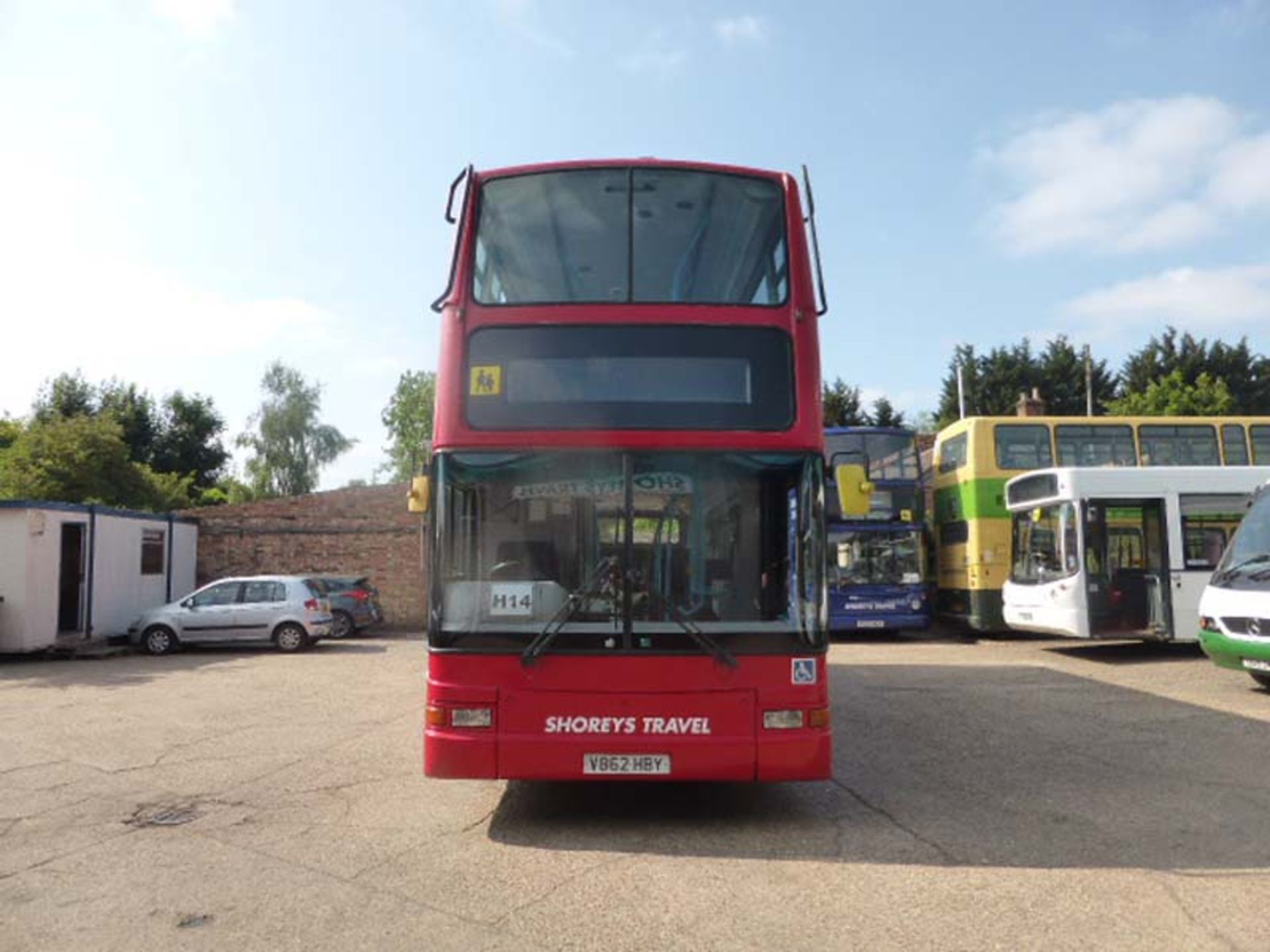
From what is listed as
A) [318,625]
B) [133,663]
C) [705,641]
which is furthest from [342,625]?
[705,641]

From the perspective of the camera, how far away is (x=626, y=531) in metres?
6.32

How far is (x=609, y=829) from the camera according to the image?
20.8 feet

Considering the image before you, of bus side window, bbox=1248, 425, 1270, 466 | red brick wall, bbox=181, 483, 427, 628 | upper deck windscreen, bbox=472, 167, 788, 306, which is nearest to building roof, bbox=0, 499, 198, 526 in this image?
red brick wall, bbox=181, 483, 427, 628

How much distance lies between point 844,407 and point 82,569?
3401 cm

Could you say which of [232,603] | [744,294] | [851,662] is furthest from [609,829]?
[232,603]

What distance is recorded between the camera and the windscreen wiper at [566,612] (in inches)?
242

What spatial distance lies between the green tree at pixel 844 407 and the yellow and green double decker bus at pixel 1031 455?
25471mm

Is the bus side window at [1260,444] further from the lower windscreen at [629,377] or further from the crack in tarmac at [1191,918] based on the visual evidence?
the crack in tarmac at [1191,918]

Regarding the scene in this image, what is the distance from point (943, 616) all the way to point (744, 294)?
16438mm

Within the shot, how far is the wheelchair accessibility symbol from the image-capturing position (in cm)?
616

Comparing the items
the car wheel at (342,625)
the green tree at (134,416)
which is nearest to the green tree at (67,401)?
the green tree at (134,416)

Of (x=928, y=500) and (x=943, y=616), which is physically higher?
(x=928, y=500)

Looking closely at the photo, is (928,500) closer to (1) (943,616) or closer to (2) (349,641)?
(1) (943,616)

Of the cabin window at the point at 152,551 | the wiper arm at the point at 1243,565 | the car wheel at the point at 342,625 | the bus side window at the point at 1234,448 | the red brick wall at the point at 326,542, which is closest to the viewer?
the wiper arm at the point at 1243,565
